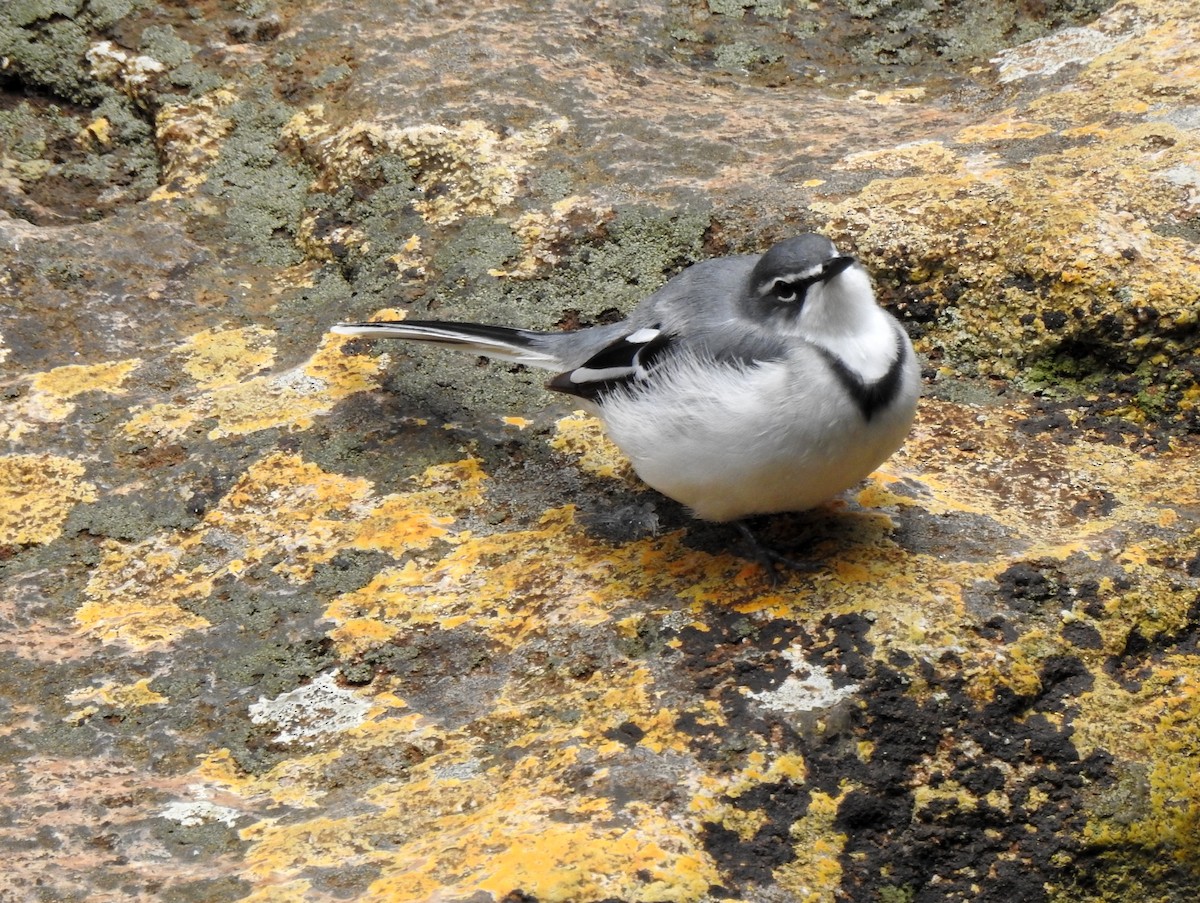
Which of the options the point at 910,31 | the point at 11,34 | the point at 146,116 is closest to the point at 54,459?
the point at 146,116

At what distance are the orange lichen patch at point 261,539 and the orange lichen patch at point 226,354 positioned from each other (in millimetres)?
597

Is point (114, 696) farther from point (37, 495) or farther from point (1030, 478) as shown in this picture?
point (1030, 478)

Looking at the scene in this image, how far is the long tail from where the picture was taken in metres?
4.55

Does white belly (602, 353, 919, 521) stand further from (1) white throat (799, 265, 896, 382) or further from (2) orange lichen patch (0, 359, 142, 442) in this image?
(2) orange lichen patch (0, 359, 142, 442)

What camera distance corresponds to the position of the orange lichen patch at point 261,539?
12.6ft

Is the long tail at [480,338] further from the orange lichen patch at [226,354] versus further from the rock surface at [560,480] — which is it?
the orange lichen patch at [226,354]

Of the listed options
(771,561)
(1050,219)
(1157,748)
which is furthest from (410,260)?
(1157,748)

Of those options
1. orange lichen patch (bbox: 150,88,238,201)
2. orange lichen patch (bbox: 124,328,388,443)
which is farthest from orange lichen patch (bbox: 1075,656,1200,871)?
orange lichen patch (bbox: 150,88,238,201)

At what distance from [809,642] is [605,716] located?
0.62 metres

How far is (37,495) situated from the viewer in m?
4.20

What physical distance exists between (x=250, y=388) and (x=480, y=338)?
936 millimetres

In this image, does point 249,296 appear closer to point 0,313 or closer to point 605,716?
point 0,313

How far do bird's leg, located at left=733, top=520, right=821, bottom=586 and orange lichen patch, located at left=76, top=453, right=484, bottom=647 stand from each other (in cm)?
103

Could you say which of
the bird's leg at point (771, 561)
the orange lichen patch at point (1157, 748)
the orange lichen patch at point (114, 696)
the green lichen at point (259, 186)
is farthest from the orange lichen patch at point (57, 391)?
the orange lichen patch at point (1157, 748)
